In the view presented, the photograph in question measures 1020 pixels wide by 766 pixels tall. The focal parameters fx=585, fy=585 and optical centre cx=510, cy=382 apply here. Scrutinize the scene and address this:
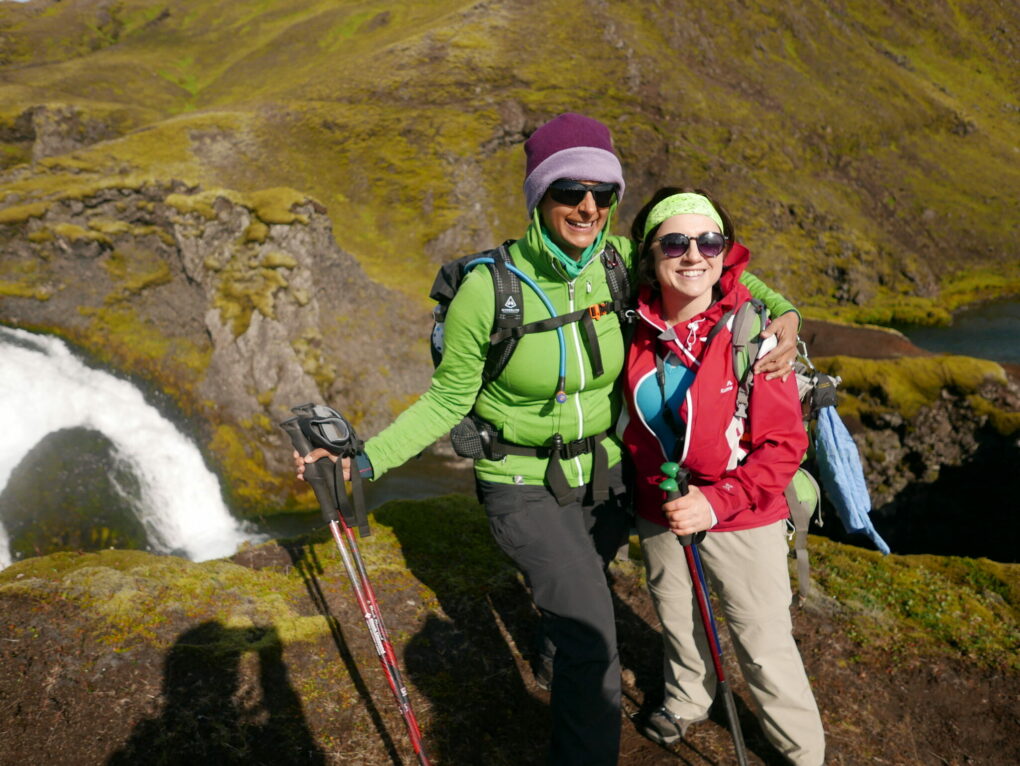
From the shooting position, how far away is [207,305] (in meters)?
29.6

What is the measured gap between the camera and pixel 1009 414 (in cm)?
2066

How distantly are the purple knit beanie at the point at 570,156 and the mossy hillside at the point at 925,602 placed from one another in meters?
6.53

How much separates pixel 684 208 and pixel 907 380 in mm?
23399

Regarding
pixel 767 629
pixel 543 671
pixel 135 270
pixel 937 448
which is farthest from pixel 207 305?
pixel 937 448

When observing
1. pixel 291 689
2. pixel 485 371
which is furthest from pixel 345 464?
pixel 291 689

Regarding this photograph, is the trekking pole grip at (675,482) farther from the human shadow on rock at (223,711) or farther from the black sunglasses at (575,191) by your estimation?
the human shadow on rock at (223,711)

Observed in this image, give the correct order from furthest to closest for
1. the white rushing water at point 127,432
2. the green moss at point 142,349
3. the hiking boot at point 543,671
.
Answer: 1. the green moss at point 142,349
2. the white rushing water at point 127,432
3. the hiking boot at point 543,671

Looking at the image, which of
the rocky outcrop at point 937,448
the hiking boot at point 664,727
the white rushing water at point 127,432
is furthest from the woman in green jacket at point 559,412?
the white rushing water at point 127,432

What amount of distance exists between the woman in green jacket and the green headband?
1.21 feet

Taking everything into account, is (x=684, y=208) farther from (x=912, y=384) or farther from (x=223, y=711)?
(x=912, y=384)

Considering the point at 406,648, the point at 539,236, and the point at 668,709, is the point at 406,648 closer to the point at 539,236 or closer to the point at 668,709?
the point at 668,709

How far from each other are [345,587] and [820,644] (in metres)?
6.09

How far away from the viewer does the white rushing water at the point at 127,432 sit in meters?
23.7

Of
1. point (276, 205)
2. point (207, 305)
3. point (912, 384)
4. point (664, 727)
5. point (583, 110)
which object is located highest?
point (583, 110)
